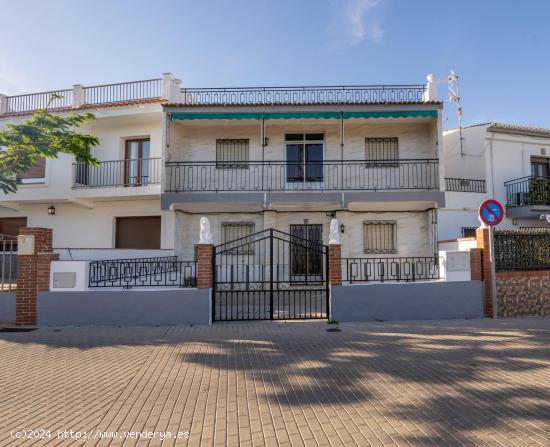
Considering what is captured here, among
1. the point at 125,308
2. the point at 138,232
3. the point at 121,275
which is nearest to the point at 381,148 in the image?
the point at 138,232

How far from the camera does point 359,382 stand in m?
4.67

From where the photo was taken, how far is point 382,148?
45.0 ft

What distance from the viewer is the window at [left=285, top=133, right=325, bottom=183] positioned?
1352 cm

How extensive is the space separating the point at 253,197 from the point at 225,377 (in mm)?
8016

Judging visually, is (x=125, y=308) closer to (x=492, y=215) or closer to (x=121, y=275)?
(x=121, y=275)

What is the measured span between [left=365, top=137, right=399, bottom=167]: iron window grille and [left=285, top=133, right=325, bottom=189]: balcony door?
1.80m

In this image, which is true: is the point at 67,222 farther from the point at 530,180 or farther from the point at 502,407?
the point at 530,180

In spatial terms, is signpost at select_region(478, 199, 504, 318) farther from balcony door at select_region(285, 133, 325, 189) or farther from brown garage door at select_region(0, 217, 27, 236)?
brown garage door at select_region(0, 217, 27, 236)

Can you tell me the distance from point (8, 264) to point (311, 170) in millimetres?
9847

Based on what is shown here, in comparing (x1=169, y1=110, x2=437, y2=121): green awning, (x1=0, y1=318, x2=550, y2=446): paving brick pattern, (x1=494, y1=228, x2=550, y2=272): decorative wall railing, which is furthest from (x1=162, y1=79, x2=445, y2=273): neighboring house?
(x1=0, y1=318, x2=550, y2=446): paving brick pattern

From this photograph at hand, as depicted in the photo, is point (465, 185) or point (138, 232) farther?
point (465, 185)

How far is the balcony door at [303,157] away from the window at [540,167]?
32.2ft

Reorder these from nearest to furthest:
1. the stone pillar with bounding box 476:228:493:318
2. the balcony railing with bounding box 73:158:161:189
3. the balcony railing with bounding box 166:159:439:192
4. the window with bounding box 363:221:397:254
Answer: the stone pillar with bounding box 476:228:493:318 → the balcony railing with bounding box 166:159:439:192 → the balcony railing with bounding box 73:158:161:189 → the window with bounding box 363:221:397:254

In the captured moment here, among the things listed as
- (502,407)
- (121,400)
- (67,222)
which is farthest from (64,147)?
(502,407)
